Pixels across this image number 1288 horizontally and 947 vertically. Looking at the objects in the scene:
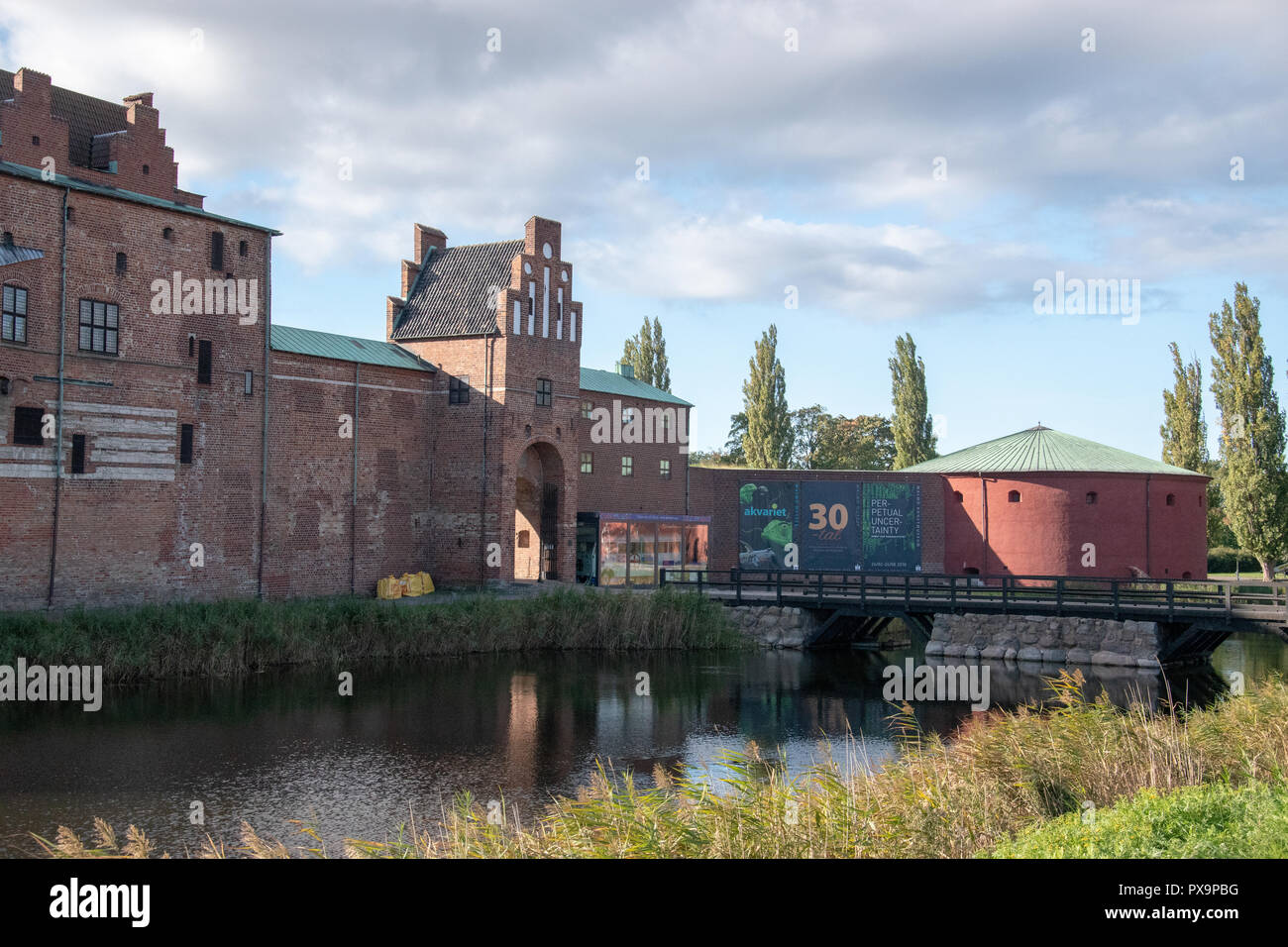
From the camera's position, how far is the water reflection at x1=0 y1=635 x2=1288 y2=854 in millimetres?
14219

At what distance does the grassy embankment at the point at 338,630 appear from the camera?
22.7 m

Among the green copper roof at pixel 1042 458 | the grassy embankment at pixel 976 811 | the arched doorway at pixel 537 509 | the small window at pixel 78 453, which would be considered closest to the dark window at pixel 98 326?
the small window at pixel 78 453

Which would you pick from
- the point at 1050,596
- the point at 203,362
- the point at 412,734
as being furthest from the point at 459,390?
the point at 1050,596

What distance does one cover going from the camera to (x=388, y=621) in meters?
27.7

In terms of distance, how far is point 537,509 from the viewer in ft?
127

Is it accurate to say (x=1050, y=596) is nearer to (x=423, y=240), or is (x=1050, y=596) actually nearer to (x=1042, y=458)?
(x=1042, y=458)

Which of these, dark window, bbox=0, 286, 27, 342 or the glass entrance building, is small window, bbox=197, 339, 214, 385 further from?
the glass entrance building

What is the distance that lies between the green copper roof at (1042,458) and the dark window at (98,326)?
28.5 m

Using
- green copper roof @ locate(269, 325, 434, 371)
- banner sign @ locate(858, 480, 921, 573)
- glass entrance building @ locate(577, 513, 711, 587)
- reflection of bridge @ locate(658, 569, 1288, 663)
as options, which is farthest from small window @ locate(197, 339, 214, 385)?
banner sign @ locate(858, 480, 921, 573)
